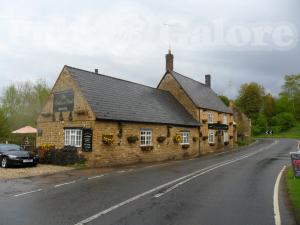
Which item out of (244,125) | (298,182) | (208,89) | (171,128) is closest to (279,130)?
(244,125)

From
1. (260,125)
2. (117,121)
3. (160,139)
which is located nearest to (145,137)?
(160,139)

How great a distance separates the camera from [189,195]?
10.9m

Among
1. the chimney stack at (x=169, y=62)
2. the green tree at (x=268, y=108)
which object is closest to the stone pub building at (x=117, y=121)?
the chimney stack at (x=169, y=62)

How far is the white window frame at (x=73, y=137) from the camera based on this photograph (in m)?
22.5

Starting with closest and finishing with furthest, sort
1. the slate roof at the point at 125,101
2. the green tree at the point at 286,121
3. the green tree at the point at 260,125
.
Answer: the slate roof at the point at 125,101 → the green tree at the point at 260,125 → the green tree at the point at 286,121

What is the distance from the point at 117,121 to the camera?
22.8 m

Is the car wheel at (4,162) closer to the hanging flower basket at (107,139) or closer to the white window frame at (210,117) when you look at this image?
the hanging flower basket at (107,139)

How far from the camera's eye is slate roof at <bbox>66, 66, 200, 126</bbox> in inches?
914

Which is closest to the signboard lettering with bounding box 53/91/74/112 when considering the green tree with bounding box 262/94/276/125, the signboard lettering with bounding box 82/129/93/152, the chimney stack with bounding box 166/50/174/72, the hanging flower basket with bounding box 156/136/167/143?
the signboard lettering with bounding box 82/129/93/152

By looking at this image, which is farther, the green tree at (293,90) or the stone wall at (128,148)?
the green tree at (293,90)

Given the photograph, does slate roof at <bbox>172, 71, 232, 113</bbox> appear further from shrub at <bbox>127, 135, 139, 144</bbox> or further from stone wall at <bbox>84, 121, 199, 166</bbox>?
shrub at <bbox>127, 135, 139, 144</bbox>

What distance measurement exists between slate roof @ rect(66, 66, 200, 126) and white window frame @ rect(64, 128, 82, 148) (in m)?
2.25

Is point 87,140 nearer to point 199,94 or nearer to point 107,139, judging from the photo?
point 107,139

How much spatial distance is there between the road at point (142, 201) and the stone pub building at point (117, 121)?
7.03 meters
